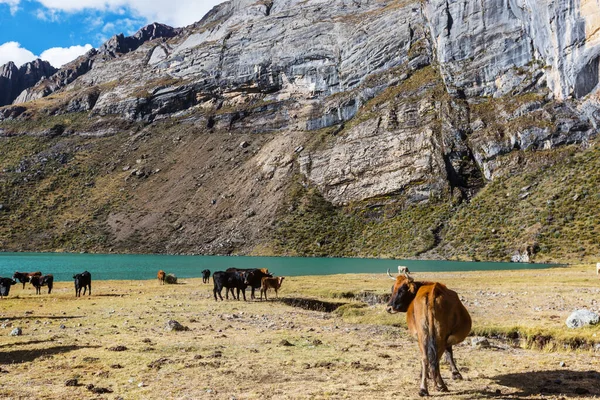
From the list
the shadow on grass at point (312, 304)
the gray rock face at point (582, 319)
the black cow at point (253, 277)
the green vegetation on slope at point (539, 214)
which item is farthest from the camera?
the green vegetation on slope at point (539, 214)

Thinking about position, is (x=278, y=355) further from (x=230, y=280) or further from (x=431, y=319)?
(x=230, y=280)

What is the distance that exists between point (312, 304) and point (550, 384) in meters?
19.5

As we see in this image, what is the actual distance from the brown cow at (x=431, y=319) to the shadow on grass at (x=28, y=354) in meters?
9.99

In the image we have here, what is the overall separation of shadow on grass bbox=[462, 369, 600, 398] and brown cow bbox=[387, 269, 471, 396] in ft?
2.53

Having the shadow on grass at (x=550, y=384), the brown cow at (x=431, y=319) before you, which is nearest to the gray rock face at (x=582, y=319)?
the shadow on grass at (x=550, y=384)

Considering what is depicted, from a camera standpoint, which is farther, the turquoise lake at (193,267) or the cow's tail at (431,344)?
the turquoise lake at (193,267)

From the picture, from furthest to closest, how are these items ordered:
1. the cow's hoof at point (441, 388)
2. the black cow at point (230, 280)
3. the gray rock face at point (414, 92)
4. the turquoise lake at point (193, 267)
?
the gray rock face at point (414, 92)
the turquoise lake at point (193, 267)
the black cow at point (230, 280)
the cow's hoof at point (441, 388)

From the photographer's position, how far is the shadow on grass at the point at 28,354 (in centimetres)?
1264

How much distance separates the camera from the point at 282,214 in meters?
127

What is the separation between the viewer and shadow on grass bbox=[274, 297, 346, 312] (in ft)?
89.8

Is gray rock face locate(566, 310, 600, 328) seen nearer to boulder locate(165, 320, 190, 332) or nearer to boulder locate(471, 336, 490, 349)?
boulder locate(471, 336, 490, 349)

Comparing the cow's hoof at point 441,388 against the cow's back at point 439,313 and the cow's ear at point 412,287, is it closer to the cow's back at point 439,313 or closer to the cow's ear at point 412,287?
the cow's back at point 439,313

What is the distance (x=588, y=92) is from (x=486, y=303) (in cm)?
10571

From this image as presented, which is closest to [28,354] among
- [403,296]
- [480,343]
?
[403,296]
